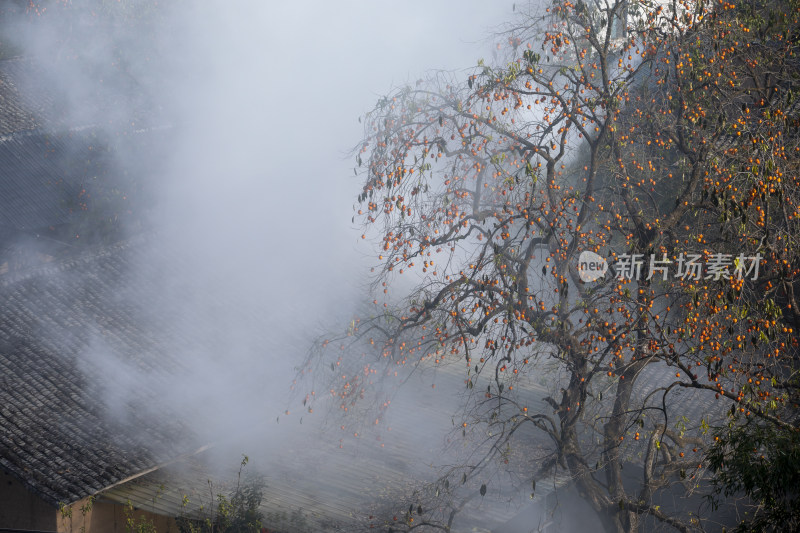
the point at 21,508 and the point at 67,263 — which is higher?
the point at 67,263

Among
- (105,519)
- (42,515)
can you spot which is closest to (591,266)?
(105,519)

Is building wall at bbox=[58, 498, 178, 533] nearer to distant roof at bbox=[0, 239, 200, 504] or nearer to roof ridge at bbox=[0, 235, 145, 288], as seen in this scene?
distant roof at bbox=[0, 239, 200, 504]

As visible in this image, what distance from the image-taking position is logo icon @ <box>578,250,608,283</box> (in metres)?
8.62

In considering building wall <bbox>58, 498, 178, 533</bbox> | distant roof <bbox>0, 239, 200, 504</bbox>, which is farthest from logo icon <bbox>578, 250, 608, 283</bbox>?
distant roof <bbox>0, 239, 200, 504</bbox>

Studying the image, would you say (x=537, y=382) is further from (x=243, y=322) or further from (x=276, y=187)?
(x=276, y=187)

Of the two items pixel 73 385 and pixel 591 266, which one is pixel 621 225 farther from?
pixel 73 385

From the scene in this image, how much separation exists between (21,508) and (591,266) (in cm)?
816

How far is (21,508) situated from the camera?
1020cm

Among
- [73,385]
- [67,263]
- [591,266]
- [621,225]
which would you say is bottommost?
[73,385]

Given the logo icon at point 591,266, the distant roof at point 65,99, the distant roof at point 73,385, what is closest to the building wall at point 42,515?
the distant roof at point 73,385

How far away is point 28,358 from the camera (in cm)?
1183

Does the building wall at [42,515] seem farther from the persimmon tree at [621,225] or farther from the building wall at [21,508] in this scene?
the persimmon tree at [621,225]

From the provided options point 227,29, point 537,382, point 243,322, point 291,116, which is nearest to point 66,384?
point 243,322

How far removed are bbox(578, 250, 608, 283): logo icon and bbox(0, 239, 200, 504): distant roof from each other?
631 centimetres
